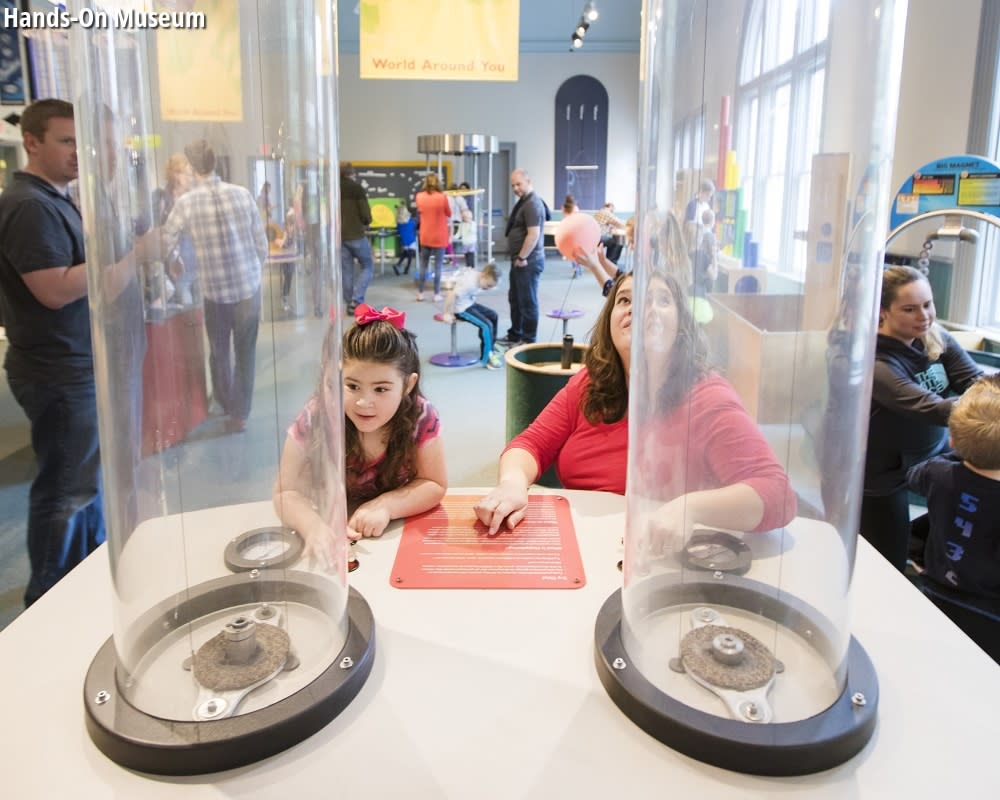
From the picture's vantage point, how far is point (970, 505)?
1401mm

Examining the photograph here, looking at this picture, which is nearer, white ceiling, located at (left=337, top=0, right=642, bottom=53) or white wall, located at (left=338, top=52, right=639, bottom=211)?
white ceiling, located at (left=337, top=0, right=642, bottom=53)

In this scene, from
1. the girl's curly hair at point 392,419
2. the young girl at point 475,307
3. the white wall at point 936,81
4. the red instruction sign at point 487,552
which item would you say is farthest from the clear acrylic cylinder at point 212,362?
the young girl at point 475,307

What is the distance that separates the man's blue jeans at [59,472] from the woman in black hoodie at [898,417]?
1.84 meters

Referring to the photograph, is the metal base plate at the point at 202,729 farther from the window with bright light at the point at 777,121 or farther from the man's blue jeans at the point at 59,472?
the man's blue jeans at the point at 59,472

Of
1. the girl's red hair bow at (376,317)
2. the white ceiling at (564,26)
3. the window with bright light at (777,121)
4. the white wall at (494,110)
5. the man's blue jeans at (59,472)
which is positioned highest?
the white ceiling at (564,26)

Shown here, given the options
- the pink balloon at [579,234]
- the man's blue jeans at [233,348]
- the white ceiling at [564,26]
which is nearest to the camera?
the man's blue jeans at [233,348]

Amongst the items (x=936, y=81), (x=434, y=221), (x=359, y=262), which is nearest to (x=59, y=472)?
(x=936, y=81)

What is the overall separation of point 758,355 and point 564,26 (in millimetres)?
10714

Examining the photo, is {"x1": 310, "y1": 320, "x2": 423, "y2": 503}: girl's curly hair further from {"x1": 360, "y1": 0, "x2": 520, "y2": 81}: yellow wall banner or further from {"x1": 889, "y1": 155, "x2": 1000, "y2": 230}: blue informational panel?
{"x1": 889, "y1": 155, "x2": 1000, "y2": 230}: blue informational panel

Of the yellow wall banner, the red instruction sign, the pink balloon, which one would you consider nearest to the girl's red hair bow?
the red instruction sign

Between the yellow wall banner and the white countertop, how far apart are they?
1763 millimetres

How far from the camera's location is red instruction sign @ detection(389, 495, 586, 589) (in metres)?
0.92

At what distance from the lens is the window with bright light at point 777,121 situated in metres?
0.64

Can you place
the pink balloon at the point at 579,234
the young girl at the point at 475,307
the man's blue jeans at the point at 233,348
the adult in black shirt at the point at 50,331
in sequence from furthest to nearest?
the young girl at the point at 475,307, the pink balloon at the point at 579,234, the adult in black shirt at the point at 50,331, the man's blue jeans at the point at 233,348
